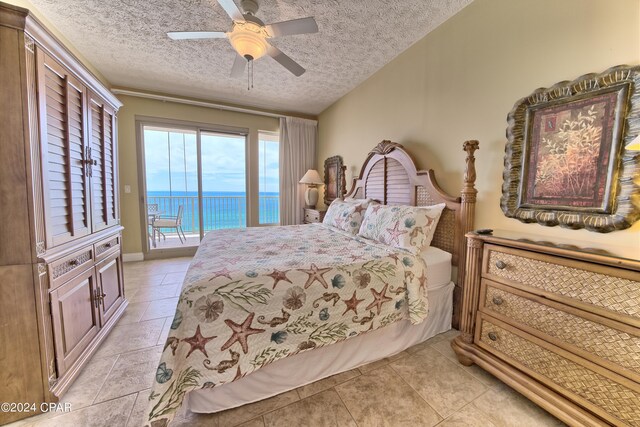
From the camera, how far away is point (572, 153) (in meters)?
1.39

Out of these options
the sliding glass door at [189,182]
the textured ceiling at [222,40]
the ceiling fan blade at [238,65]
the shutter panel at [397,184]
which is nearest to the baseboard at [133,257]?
the sliding glass door at [189,182]

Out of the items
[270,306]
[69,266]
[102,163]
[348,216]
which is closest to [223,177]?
[102,163]

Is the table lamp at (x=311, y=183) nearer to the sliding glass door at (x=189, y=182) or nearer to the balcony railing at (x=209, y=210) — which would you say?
the sliding glass door at (x=189, y=182)

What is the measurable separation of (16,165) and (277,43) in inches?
89.4

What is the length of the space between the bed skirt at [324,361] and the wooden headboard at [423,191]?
0.83 ft

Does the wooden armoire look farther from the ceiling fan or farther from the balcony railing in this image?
the balcony railing

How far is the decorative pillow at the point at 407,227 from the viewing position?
1.87 metres

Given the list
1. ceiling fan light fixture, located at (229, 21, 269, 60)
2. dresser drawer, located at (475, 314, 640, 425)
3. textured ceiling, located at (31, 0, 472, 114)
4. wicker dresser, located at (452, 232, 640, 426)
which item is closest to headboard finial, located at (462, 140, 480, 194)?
wicker dresser, located at (452, 232, 640, 426)

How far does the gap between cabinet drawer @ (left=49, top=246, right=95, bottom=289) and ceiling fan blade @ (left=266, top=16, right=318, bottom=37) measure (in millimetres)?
2015

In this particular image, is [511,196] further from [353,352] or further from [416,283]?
[353,352]

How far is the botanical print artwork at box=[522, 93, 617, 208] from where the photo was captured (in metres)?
1.27

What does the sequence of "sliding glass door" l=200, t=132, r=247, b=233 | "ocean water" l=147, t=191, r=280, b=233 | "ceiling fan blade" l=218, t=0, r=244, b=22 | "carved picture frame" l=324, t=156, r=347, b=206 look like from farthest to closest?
"ocean water" l=147, t=191, r=280, b=233 → "sliding glass door" l=200, t=132, r=247, b=233 → "carved picture frame" l=324, t=156, r=347, b=206 → "ceiling fan blade" l=218, t=0, r=244, b=22

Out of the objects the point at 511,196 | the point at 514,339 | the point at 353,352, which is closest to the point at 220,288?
the point at 353,352

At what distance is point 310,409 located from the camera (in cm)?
126
